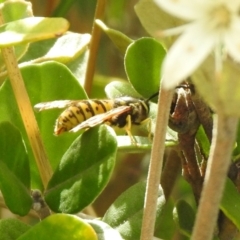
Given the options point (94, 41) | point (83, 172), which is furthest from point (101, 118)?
point (94, 41)

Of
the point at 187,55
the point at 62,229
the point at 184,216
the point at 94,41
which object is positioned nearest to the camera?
the point at 187,55

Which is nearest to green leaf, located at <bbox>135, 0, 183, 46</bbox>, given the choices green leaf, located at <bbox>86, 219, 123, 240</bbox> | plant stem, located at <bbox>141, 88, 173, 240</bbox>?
plant stem, located at <bbox>141, 88, 173, 240</bbox>

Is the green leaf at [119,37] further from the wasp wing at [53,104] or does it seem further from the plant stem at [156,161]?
the plant stem at [156,161]

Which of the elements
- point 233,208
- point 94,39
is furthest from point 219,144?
point 94,39

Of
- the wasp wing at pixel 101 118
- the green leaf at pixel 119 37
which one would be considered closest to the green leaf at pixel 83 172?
the wasp wing at pixel 101 118

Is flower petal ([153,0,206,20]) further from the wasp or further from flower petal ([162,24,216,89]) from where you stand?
the wasp

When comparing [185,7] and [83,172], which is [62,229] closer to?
[83,172]
